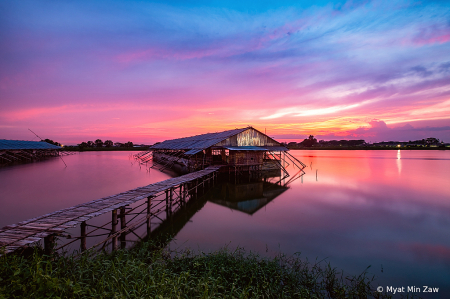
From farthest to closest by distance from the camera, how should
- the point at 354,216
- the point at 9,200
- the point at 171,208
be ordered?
the point at 9,200 < the point at 171,208 < the point at 354,216

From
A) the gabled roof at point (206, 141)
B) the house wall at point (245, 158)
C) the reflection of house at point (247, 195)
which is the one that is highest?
the gabled roof at point (206, 141)

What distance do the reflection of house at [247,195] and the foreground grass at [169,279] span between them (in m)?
6.02

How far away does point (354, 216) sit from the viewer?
11.0 metres

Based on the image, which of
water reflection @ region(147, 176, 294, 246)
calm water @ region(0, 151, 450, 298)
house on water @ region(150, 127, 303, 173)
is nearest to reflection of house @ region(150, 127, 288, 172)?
house on water @ region(150, 127, 303, 173)

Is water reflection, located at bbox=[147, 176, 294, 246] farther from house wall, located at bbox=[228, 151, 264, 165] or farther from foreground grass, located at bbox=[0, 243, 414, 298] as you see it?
foreground grass, located at bbox=[0, 243, 414, 298]

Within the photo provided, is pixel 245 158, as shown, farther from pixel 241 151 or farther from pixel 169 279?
pixel 169 279

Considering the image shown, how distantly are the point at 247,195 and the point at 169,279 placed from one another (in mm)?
11785

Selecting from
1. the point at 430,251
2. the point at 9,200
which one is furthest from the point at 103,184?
the point at 430,251

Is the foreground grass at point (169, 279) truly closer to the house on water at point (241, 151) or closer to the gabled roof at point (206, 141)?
the house on water at point (241, 151)

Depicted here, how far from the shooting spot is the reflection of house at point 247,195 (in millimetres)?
12796

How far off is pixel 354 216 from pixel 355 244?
381 centimetres

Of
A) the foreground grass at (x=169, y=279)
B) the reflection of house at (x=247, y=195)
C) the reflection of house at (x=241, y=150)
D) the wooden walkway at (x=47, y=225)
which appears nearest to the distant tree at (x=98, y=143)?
the reflection of house at (x=241, y=150)

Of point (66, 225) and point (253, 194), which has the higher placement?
point (66, 225)

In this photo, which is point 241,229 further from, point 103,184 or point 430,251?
point 103,184
